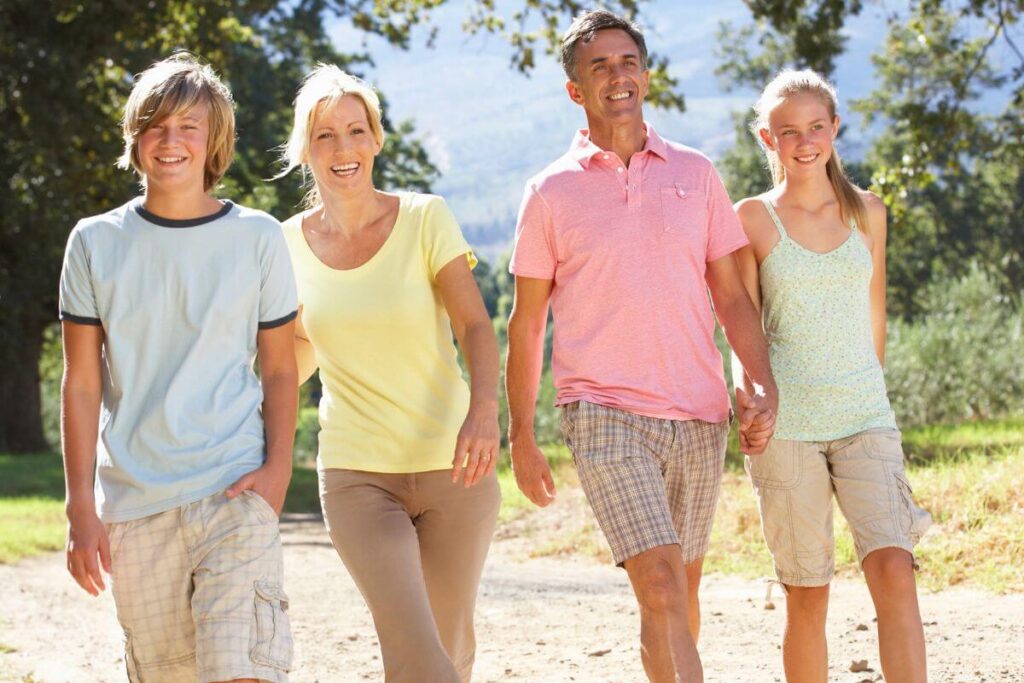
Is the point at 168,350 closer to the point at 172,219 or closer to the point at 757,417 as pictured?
the point at 172,219

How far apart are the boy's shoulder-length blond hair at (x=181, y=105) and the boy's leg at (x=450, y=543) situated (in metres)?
1.15

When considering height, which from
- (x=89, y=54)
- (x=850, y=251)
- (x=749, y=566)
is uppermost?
(x=89, y=54)

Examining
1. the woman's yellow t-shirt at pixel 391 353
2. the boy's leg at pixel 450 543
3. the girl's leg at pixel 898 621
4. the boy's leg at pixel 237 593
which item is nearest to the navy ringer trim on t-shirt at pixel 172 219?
the woman's yellow t-shirt at pixel 391 353

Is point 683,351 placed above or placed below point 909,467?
above

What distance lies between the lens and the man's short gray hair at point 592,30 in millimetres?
4727

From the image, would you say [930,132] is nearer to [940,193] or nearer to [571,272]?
[571,272]

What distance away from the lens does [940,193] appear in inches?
1832

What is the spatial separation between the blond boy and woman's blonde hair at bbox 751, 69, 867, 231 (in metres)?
1.97

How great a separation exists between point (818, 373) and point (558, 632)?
328 cm

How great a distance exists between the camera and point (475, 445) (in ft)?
13.6

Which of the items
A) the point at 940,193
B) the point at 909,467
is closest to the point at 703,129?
the point at 940,193

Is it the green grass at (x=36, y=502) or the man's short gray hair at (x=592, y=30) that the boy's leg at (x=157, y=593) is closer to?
the man's short gray hair at (x=592, y=30)

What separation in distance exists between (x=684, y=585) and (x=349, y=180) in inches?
63.4

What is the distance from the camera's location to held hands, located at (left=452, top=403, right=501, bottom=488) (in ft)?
13.6
